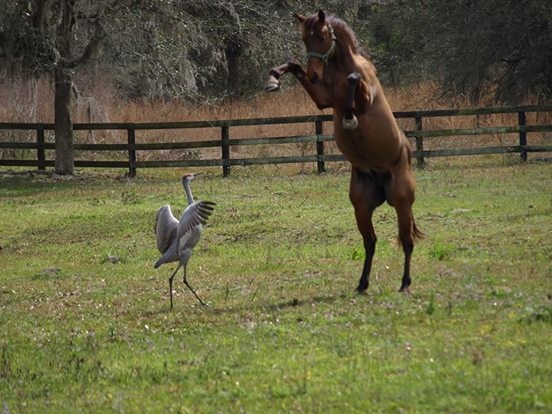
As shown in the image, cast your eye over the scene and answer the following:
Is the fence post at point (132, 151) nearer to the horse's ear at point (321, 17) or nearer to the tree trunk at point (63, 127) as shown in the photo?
the tree trunk at point (63, 127)

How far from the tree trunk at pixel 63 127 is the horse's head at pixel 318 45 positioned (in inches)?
750

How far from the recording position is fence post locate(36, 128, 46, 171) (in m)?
29.5

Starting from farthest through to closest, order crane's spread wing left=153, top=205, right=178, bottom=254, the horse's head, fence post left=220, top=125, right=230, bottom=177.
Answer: fence post left=220, top=125, right=230, bottom=177 → crane's spread wing left=153, top=205, right=178, bottom=254 → the horse's head

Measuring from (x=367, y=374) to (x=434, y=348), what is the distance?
79cm

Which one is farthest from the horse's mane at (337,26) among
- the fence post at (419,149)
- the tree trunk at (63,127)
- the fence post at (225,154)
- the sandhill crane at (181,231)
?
the tree trunk at (63,127)

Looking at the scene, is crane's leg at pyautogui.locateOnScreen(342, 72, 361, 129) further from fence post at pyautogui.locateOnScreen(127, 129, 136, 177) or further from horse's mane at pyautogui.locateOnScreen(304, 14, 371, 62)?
fence post at pyautogui.locateOnScreen(127, 129, 136, 177)

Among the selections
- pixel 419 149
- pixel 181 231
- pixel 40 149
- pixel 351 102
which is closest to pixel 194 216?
pixel 181 231

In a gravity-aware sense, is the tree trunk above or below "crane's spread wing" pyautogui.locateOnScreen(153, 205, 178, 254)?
above

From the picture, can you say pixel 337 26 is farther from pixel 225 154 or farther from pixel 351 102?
pixel 225 154

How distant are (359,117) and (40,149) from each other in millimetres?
19912

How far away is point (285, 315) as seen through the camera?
34.3ft

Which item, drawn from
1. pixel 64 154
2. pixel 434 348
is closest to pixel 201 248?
pixel 434 348

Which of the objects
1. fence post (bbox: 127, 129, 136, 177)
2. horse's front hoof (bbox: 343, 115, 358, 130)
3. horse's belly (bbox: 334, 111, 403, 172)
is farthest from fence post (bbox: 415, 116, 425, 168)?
horse's front hoof (bbox: 343, 115, 358, 130)

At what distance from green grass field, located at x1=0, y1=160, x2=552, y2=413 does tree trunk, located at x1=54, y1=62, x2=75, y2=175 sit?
8858 mm
